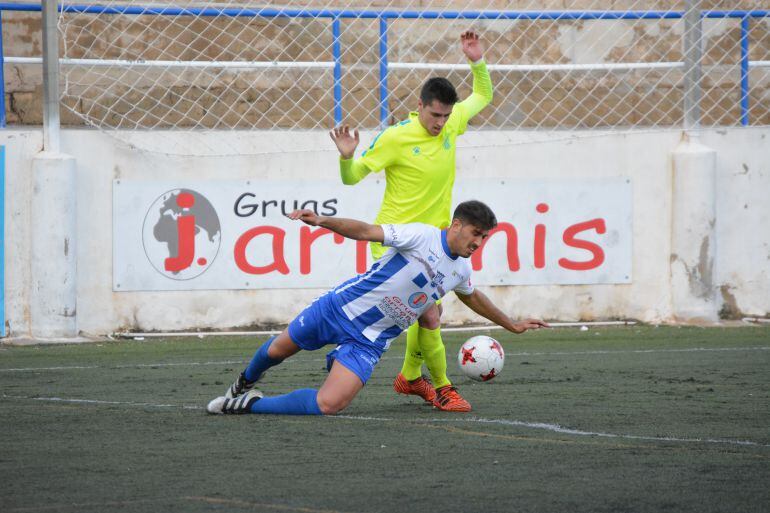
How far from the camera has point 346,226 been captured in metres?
6.47

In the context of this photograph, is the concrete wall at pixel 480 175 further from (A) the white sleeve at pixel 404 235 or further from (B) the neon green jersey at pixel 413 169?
(A) the white sleeve at pixel 404 235

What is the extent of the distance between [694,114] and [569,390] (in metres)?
5.79

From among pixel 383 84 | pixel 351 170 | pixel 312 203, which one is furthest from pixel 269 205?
pixel 351 170

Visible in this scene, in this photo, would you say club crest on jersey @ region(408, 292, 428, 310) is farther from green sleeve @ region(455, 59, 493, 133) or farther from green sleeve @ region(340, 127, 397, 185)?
green sleeve @ region(455, 59, 493, 133)

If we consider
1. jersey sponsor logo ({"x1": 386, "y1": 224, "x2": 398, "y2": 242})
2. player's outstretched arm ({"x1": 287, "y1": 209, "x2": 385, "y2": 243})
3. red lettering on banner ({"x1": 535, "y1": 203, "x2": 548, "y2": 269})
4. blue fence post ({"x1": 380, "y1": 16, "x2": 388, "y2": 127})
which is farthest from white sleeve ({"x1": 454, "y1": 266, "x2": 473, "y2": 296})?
blue fence post ({"x1": 380, "y1": 16, "x2": 388, "y2": 127})

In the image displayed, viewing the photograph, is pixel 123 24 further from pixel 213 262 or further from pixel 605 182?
pixel 605 182

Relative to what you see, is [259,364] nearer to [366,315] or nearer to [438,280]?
[366,315]

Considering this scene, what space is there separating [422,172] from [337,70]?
506cm

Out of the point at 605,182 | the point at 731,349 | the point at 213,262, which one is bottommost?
the point at 731,349

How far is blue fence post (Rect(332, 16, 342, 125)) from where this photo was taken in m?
12.6

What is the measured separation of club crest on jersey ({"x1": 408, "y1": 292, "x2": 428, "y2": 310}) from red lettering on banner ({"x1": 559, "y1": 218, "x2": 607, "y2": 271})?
19.1ft

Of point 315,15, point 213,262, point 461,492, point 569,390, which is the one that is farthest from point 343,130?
point 315,15

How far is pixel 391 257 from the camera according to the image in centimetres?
690

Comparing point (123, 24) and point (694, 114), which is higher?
point (123, 24)
